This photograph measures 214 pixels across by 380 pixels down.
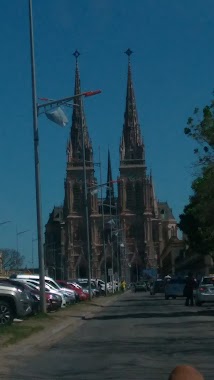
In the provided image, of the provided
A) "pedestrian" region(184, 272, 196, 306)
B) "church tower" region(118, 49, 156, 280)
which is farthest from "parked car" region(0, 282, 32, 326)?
"church tower" region(118, 49, 156, 280)

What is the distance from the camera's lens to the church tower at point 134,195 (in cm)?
15438

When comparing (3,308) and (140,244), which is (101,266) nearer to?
(140,244)

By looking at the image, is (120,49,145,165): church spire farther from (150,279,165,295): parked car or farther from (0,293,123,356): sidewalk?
(0,293,123,356): sidewalk

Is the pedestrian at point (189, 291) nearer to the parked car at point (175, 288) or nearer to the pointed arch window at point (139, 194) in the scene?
the parked car at point (175, 288)

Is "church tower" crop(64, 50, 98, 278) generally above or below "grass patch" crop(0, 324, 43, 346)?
above

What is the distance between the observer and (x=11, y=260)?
12988 cm

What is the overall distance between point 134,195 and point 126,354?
456 feet

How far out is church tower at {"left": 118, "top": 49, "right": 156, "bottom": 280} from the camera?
506 ft

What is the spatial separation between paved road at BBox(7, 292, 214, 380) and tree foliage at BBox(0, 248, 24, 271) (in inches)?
3843

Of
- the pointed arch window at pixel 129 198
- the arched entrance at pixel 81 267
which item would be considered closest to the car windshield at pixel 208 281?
the arched entrance at pixel 81 267

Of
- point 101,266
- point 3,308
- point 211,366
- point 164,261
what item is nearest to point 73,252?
point 101,266

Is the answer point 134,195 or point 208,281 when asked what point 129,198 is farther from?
point 208,281

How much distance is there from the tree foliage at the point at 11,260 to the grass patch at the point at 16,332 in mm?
97146

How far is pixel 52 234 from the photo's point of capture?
180 metres
